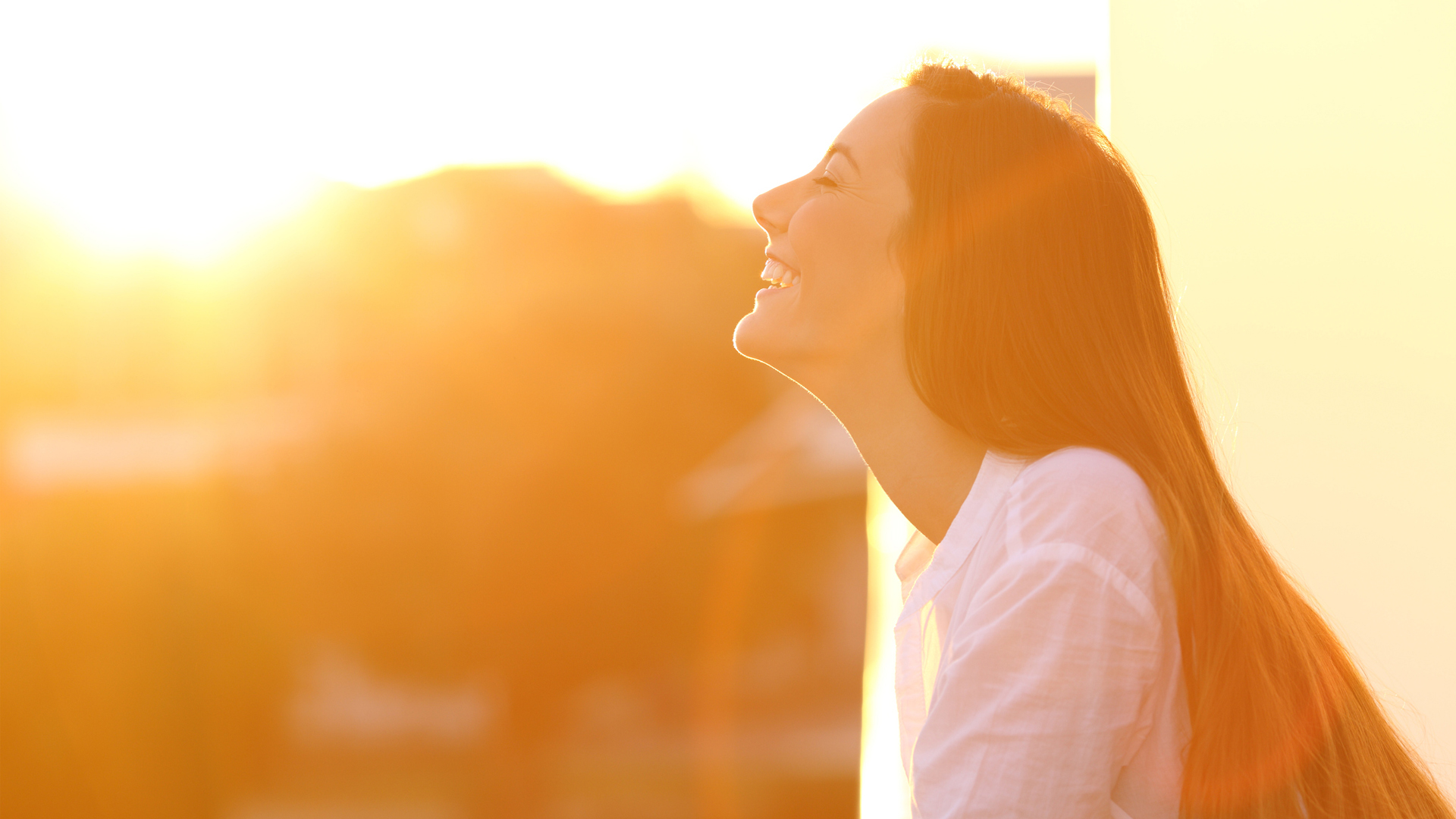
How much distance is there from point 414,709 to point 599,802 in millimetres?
1304

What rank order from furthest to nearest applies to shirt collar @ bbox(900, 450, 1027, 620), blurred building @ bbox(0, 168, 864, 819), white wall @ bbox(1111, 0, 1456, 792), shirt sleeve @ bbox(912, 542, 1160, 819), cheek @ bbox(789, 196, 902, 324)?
blurred building @ bbox(0, 168, 864, 819), white wall @ bbox(1111, 0, 1456, 792), cheek @ bbox(789, 196, 902, 324), shirt collar @ bbox(900, 450, 1027, 620), shirt sleeve @ bbox(912, 542, 1160, 819)

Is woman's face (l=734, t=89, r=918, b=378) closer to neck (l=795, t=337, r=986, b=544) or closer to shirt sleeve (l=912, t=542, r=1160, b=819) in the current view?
neck (l=795, t=337, r=986, b=544)

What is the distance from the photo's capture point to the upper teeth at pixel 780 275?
1113 mm

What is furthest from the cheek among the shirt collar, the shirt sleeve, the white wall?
the white wall

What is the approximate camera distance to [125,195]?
416cm

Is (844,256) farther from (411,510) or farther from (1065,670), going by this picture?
(411,510)

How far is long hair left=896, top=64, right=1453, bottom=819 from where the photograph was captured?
823mm

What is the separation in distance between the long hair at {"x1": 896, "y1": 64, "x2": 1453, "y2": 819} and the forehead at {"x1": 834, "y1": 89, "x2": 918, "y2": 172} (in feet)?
0.06

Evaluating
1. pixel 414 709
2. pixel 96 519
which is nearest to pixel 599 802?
pixel 414 709

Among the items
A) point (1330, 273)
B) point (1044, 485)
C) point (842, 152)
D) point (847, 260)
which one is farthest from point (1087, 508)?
point (1330, 273)

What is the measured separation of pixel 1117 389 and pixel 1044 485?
137 millimetres

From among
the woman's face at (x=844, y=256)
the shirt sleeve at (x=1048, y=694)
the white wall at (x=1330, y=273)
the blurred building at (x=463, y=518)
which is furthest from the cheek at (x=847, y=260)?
the blurred building at (x=463, y=518)

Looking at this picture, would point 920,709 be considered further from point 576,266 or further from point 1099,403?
point 576,266

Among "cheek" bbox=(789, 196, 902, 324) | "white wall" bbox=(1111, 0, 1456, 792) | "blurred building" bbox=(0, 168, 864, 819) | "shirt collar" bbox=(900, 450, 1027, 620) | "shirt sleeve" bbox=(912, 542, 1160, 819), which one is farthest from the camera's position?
"blurred building" bbox=(0, 168, 864, 819)
